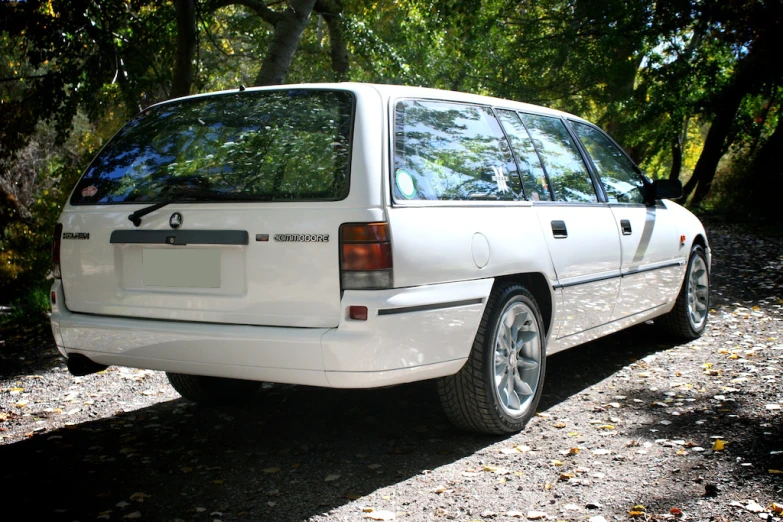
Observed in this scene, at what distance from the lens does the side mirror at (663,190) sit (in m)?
6.06

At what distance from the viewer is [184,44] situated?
945cm

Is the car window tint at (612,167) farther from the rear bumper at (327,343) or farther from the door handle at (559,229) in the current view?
the rear bumper at (327,343)

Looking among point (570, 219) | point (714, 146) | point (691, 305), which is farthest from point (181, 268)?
point (714, 146)

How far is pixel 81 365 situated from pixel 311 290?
140 cm

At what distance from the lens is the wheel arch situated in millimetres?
4598

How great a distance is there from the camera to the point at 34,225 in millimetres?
10836

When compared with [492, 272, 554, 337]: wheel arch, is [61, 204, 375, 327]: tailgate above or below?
above

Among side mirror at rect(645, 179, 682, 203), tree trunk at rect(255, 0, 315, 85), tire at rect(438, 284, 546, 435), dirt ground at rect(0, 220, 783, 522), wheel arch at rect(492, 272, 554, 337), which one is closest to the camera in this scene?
dirt ground at rect(0, 220, 783, 522)

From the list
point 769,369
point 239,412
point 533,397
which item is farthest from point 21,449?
point 769,369

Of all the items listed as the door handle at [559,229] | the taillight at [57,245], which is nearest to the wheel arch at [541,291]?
the door handle at [559,229]

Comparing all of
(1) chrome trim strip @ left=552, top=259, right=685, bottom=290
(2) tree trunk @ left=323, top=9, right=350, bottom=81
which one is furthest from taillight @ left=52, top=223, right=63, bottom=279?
(2) tree trunk @ left=323, top=9, right=350, bottom=81

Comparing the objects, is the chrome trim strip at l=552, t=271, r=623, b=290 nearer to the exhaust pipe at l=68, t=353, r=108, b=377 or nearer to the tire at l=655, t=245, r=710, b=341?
the tire at l=655, t=245, r=710, b=341

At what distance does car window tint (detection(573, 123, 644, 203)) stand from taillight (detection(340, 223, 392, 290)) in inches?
101

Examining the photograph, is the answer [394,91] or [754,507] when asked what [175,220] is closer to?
[394,91]
